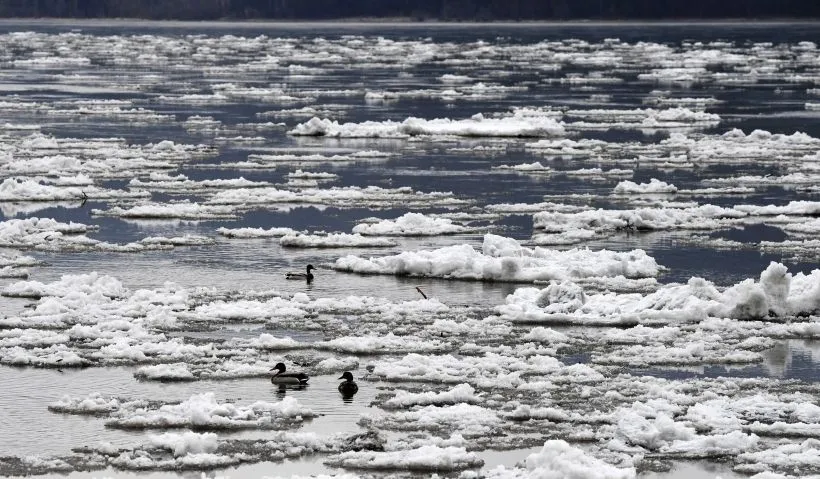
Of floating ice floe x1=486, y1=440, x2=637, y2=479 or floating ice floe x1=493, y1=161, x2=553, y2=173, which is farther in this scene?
floating ice floe x1=493, y1=161, x2=553, y2=173

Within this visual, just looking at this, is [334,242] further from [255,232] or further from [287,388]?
[287,388]

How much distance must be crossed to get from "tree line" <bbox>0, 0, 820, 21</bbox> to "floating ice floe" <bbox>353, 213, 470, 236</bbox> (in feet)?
392

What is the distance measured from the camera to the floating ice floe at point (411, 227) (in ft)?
68.4

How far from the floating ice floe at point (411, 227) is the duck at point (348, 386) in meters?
8.26

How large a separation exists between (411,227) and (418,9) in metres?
125

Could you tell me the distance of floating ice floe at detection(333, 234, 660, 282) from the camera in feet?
58.6

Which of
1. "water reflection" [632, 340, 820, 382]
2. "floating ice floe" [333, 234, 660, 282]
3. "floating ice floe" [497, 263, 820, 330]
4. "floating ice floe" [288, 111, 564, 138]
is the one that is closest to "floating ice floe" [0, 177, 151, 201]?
"floating ice floe" [333, 234, 660, 282]

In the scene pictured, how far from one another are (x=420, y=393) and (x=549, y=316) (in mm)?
3213

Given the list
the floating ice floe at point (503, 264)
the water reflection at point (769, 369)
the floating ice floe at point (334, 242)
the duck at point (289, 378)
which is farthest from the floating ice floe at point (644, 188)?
the duck at point (289, 378)

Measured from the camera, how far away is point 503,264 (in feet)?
58.3

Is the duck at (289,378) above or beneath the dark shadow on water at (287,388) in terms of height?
above

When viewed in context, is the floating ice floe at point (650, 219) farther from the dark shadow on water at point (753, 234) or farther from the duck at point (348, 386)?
the duck at point (348, 386)

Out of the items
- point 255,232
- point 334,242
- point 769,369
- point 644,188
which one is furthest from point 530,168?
point 769,369

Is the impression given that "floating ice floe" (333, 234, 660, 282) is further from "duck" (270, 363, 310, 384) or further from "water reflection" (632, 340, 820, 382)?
"duck" (270, 363, 310, 384)
